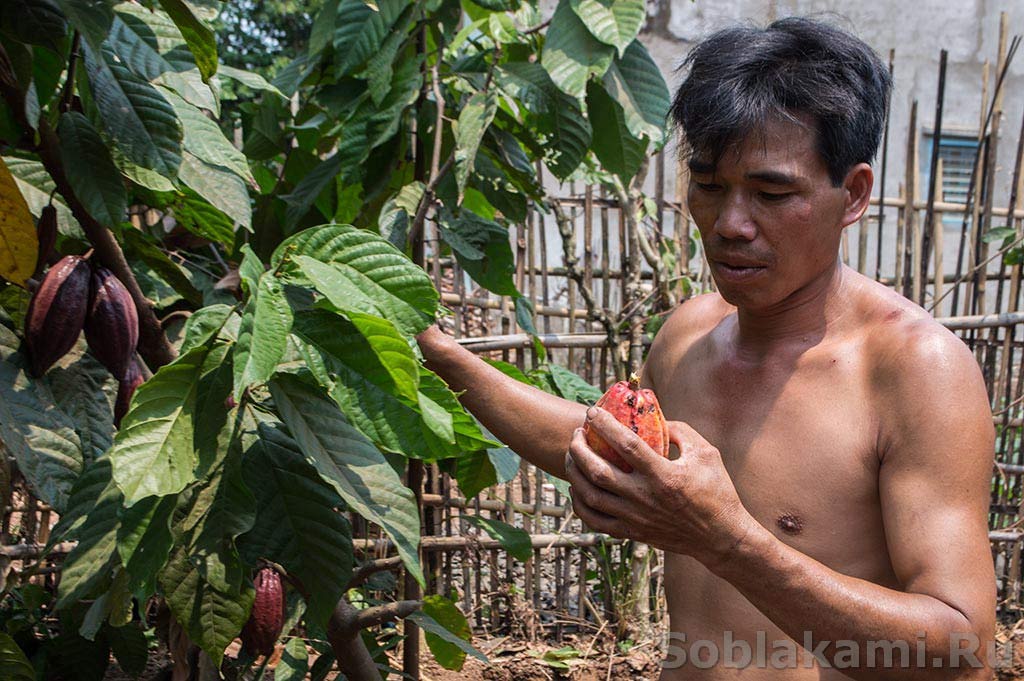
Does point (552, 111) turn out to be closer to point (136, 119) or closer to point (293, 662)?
point (136, 119)

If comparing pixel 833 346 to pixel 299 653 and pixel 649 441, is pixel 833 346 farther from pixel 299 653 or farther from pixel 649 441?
pixel 299 653

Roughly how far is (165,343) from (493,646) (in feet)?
7.32

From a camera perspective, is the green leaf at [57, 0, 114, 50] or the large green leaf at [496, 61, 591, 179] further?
the large green leaf at [496, 61, 591, 179]

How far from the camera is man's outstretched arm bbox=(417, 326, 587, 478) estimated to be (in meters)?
1.64

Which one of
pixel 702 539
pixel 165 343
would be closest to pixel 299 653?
pixel 165 343

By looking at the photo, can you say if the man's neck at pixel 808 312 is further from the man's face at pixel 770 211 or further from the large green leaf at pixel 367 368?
the large green leaf at pixel 367 368

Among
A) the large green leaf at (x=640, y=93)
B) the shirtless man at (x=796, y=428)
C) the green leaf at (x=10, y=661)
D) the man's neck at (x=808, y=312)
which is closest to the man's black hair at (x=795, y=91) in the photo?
the shirtless man at (x=796, y=428)

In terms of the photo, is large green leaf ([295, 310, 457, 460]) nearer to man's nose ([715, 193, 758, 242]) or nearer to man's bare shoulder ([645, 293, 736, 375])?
man's nose ([715, 193, 758, 242])

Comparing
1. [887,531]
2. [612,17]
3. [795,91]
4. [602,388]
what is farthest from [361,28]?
[602,388]

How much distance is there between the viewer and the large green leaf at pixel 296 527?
4.50 feet

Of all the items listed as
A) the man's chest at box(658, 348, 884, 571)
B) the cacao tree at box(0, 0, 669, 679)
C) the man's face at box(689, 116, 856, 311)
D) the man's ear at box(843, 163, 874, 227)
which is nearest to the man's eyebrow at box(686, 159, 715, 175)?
the man's face at box(689, 116, 856, 311)

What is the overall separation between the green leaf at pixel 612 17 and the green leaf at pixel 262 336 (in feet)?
2.91

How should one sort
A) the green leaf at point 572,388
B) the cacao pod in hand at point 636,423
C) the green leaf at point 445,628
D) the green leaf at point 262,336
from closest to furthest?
the green leaf at point 262,336
the cacao pod in hand at point 636,423
the green leaf at point 445,628
the green leaf at point 572,388

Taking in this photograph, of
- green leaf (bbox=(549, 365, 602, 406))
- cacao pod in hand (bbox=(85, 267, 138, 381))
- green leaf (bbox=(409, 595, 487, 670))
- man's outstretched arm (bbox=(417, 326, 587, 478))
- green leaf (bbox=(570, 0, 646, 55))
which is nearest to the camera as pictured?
cacao pod in hand (bbox=(85, 267, 138, 381))
